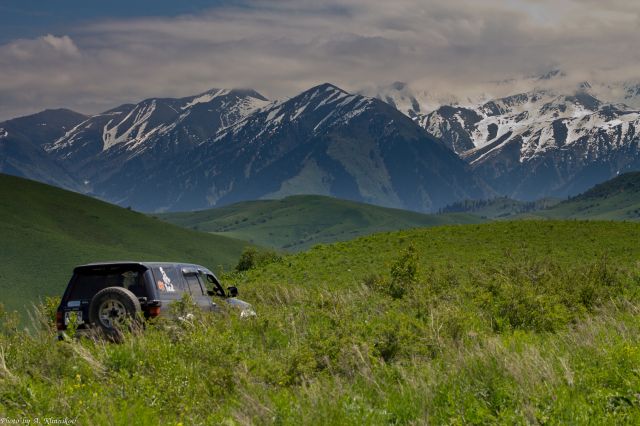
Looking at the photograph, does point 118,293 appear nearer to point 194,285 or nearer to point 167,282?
point 167,282

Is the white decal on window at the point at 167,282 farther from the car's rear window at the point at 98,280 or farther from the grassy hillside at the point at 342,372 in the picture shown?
the grassy hillside at the point at 342,372

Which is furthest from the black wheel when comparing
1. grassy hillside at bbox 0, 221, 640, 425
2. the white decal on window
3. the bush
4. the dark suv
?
the bush

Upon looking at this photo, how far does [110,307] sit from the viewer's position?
16.9m

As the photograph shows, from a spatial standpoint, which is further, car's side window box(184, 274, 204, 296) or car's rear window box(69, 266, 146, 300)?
car's side window box(184, 274, 204, 296)

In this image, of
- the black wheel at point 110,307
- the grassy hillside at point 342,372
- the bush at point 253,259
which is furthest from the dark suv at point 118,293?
the bush at point 253,259

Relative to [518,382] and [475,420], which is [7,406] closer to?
[475,420]

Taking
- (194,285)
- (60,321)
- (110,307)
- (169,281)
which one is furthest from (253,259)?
(110,307)

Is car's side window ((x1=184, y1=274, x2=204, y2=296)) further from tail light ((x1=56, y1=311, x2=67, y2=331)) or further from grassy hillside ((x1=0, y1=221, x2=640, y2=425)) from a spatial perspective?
tail light ((x1=56, y1=311, x2=67, y2=331))

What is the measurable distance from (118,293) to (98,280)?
1.57 metres

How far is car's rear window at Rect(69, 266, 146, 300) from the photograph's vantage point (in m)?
18.0

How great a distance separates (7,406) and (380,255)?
46.1 m

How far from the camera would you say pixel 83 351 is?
13742 mm

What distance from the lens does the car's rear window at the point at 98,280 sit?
18016mm

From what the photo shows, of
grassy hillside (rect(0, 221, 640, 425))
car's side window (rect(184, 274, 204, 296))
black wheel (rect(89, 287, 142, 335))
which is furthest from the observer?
car's side window (rect(184, 274, 204, 296))
